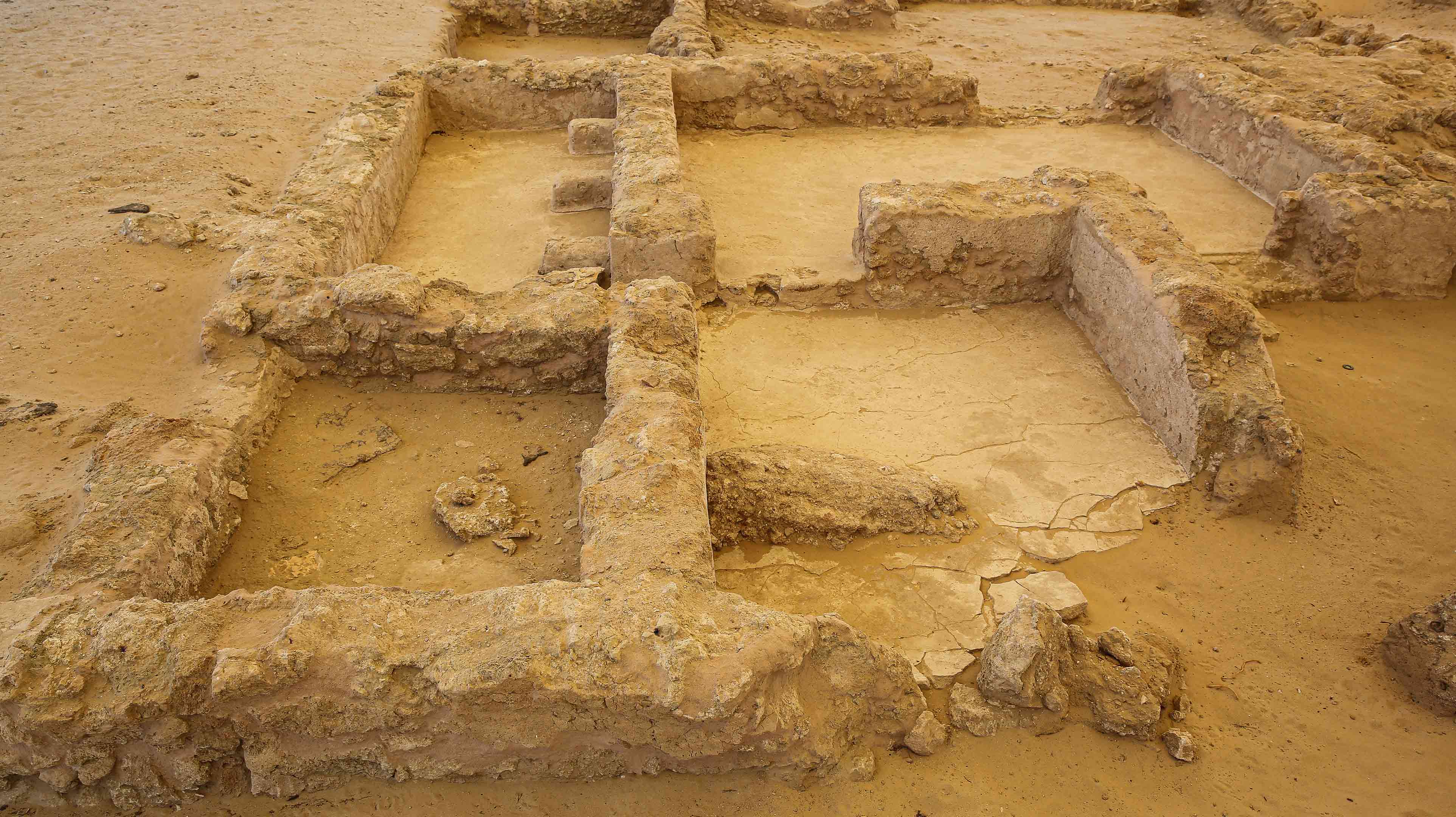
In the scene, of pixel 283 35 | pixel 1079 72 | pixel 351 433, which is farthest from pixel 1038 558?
pixel 283 35

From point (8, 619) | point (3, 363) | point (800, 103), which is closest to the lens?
point (8, 619)

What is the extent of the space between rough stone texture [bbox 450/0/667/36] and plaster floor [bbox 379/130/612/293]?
3155 millimetres

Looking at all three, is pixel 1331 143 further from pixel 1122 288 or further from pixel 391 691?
pixel 391 691

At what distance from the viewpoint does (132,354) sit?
4.49m

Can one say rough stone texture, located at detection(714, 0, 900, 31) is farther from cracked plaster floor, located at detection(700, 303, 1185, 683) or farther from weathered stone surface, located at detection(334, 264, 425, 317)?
weathered stone surface, located at detection(334, 264, 425, 317)

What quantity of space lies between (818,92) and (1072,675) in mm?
5120

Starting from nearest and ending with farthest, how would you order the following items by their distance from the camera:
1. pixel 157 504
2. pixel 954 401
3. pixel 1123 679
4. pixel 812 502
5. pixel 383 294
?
pixel 1123 679
pixel 157 504
pixel 812 502
pixel 383 294
pixel 954 401

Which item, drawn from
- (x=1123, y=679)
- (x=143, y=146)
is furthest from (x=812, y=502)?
(x=143, y=146)

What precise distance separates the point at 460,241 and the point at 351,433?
195cm

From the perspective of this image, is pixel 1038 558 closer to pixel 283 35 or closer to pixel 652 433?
pixel 652 433

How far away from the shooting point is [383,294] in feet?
13.9

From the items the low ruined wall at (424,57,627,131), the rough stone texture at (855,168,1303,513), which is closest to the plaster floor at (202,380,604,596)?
the rough stone texture at (855,168,1303,513)

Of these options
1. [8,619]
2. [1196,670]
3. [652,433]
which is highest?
[652,433]

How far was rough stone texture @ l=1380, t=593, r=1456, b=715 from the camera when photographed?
10.6 feet
